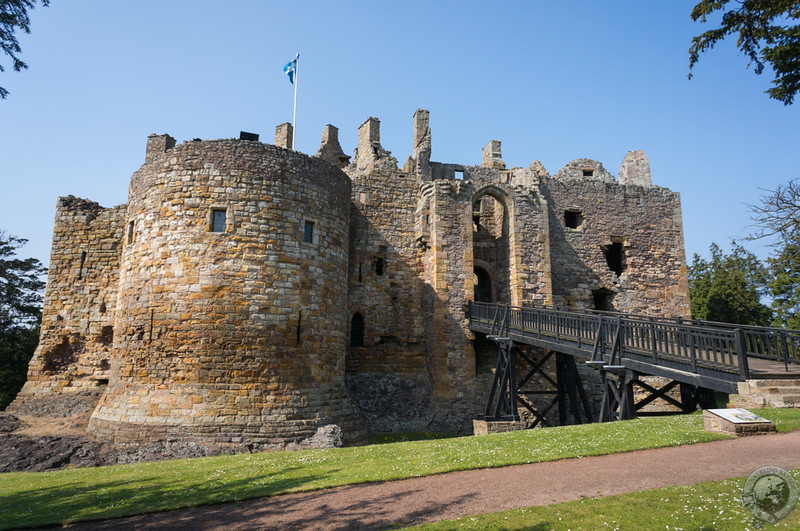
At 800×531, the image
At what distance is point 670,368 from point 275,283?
A: 32.7ft

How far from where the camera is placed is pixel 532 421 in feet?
59.7

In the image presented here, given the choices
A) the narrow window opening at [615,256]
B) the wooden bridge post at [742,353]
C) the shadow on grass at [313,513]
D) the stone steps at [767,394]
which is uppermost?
the narrow window opening at [615,256]

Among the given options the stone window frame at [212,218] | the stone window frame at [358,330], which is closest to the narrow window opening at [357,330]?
the stone window frame at [358,330]

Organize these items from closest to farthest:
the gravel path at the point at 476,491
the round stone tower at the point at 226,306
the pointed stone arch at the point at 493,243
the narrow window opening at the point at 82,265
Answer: the gravel path at the point at 476,491, the round stone tower at the point at 226,306, the narrow window opening at the point at 82,265, the pointed stone arch at the point at 493,243

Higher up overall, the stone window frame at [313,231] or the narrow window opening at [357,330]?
the stone window frame at [313,231]

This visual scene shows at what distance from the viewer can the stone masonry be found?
1388 centimetres

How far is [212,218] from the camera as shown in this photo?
14680 millimetres

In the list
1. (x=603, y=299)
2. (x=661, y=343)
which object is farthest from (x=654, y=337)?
(x=603, y=299)

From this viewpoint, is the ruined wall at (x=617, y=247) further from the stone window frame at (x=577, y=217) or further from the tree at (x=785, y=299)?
the tree at (x=785, y=299)

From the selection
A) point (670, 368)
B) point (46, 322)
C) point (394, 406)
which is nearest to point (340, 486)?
point (670, 368)

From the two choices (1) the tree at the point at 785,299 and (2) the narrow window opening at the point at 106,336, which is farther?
(1) the tree at the point at 785,299

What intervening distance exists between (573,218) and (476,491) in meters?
18.5

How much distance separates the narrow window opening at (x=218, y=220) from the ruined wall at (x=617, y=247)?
44.4 ft

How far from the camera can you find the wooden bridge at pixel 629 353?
32.6ft
